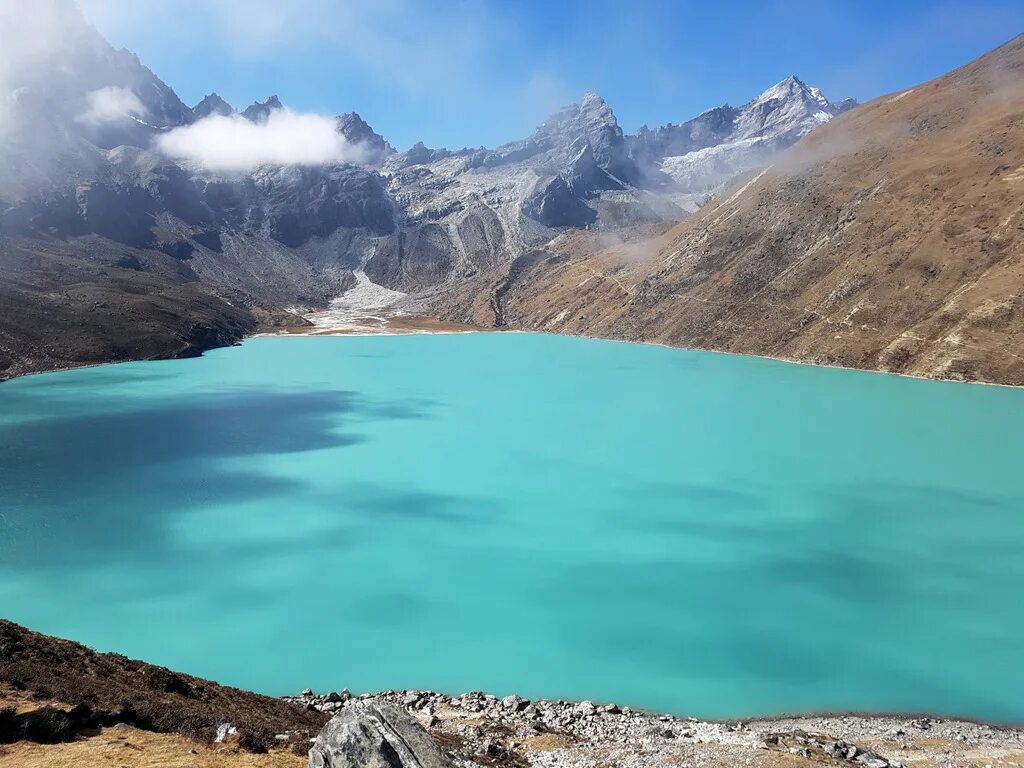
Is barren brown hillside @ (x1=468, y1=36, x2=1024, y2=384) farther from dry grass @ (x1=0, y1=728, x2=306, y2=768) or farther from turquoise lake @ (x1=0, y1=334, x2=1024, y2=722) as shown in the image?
dry grass @ (x1=0, y1=728, x2=306, y2=768)

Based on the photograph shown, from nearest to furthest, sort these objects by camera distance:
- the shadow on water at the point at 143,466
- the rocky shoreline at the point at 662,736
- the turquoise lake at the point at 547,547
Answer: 1. the rocky shoreline at the point at 662,736
2. the turquoise lake at the point at 547,547
3. the shadow on water at the point at 143,466

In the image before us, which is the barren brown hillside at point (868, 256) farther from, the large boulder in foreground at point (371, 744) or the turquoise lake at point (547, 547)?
the large boulder in foreground at point (371, 744)

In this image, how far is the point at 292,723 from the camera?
13.0m

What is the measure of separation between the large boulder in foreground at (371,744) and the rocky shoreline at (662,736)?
8.14 feet

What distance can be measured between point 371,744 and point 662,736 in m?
7.82

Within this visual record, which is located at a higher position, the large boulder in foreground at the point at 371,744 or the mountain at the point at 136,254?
the mountain at the point at 136,254

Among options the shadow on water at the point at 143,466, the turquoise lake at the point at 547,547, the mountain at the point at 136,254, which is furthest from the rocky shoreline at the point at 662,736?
the mountain at the point at 136,254

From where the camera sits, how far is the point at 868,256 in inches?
3157

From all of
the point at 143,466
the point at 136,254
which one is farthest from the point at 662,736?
the point at 136,254

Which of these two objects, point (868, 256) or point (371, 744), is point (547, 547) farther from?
point (868, 256)

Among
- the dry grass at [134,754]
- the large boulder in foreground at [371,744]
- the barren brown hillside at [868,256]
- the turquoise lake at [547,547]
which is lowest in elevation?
the dry grass at [134,754]

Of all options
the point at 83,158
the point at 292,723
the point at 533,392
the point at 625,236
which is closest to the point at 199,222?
the point at 83,158

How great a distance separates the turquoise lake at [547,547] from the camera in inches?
719

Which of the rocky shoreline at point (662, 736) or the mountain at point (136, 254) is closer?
the rocky shoreline at point (662, 736)
